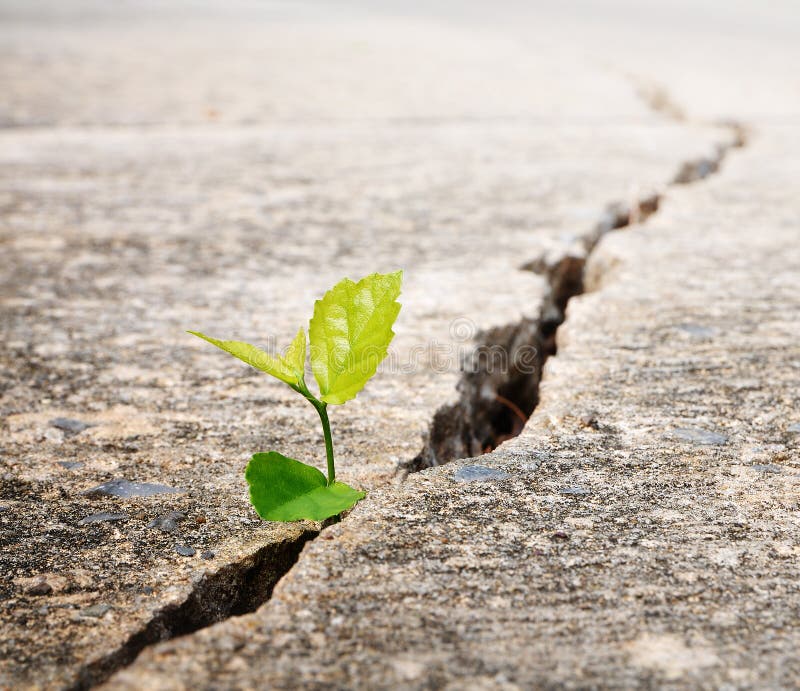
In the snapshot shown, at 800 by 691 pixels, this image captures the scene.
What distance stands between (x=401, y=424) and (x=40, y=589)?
53 cm

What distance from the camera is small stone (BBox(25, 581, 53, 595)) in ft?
2.80

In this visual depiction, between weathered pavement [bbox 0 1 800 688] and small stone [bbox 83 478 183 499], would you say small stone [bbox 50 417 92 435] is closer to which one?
weathered pavement [bbox 0 1 800 688]

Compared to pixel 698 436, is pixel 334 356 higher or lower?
higher

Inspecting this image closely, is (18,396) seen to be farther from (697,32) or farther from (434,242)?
(697,32)

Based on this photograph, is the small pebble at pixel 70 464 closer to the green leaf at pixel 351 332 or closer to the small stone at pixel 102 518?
the small stone at pixel 102 518

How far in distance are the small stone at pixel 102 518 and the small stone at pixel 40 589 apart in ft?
0.38

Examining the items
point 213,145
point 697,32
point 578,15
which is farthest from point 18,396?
point 578,15

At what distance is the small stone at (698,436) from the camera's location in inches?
43.3

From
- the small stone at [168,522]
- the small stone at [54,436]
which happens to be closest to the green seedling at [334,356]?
the small stone at [168,522]

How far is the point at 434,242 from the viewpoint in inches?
77.3

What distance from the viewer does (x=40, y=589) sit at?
86 cm

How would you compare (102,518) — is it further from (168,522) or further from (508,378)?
(508,378)

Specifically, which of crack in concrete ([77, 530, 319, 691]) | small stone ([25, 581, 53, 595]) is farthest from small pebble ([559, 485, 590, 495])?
small stone ([25, 581, 53, 595])

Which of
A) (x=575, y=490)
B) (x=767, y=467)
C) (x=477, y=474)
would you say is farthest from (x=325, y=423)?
(x=767, y=467)
